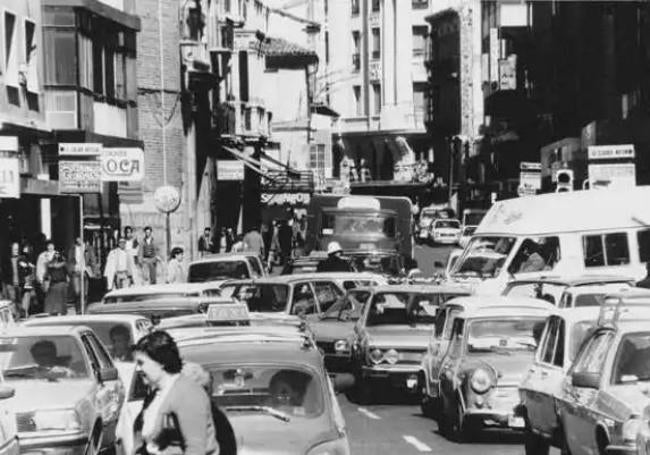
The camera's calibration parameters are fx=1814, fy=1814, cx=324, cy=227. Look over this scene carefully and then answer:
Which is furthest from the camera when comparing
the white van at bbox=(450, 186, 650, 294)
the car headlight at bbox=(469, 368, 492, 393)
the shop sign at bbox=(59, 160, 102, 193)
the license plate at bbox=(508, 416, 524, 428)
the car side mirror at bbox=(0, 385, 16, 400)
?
the shop sign at bbox=(59, 160, 102, 193)

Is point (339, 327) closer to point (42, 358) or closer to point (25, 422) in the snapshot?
point (42, 358)

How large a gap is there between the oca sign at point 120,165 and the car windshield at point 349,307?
8.29 meters

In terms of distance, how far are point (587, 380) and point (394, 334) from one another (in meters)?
10.5

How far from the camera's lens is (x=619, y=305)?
14688 mm

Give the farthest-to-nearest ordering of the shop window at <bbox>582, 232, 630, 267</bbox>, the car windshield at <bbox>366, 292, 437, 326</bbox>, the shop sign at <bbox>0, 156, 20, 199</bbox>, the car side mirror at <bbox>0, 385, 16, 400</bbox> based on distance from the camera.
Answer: the shop window at <bbox>582, 232, 630, 267</bbox> < the shop sign at <bbox>0, 156, 20, 199</bbox> < the car windshield at <bbox>366, 292, 437, 326</bbox> < the car side mirror at <bbox>0, 385, 16, 400</bbox>

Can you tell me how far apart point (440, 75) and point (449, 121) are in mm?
3245

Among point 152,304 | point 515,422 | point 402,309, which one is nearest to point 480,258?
point 402,309

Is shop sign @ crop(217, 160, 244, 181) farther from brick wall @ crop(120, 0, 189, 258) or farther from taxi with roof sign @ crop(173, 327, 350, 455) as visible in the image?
taxi with roof sign @ crop(173, 327, 350, 455)

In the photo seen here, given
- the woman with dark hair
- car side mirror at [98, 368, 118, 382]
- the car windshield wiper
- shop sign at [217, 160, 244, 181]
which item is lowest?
car side mirror at [98, 368, 118, 382]

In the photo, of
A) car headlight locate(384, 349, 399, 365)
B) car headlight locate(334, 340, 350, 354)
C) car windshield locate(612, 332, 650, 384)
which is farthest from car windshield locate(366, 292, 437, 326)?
car windshield locate(612, 332, 650, 384)

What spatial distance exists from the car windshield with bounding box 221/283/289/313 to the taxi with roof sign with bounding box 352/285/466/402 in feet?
12.7

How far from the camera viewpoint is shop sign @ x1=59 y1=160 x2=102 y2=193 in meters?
31.4

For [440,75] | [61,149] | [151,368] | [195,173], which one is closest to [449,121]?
[440,75]

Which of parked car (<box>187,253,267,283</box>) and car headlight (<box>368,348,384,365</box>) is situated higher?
parked car (<box>187,253,267,283</box>)
